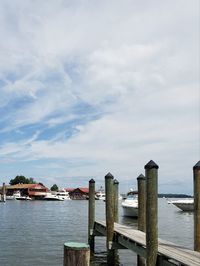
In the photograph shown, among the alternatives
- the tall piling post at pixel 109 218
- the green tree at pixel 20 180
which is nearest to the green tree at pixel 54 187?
the green tree at pixel 20 180

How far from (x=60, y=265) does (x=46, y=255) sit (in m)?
3.12

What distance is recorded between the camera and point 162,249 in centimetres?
1221

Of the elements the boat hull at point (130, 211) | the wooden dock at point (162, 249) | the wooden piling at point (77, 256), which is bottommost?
the boat hull at point (130, 211)

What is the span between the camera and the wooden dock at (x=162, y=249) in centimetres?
1075

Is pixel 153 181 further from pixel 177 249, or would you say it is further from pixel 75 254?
pixel 75 254

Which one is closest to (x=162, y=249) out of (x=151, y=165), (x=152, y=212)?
(x=152, y=212)

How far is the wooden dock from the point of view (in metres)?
10.8

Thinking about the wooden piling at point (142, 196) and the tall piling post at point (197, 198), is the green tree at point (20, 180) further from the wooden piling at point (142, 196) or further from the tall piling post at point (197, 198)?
the tall piling post at point (197, 198)

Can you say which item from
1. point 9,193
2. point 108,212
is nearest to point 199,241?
point 108,212

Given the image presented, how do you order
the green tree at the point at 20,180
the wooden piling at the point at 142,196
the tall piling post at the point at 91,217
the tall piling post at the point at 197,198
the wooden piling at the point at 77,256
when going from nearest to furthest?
the wooden piling at the point at 77,256
the tall piling post at the point at 197,198
the wooden piling at the point at 142,196
the tall piling post at the point at 91,217
the green tree at the point at 20,180

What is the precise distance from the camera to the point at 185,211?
66.9m

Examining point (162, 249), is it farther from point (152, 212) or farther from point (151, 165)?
point (151, 165)

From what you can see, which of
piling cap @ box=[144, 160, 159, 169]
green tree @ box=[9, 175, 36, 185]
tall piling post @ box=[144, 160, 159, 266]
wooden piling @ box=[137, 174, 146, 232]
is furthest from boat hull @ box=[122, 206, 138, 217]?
green tree @ box=[9, 175, 36, 185]

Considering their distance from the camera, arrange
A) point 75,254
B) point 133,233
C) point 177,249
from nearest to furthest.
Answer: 1. point 75,254
2. point 177,249
3. point 133,233
